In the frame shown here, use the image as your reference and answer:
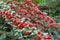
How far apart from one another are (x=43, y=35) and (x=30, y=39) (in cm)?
18

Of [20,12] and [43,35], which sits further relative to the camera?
[20,12]

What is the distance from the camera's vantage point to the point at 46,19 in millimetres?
2465

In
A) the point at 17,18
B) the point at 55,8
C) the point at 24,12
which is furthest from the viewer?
the point at 55,8

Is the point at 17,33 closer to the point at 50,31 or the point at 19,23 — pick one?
the point at 19,23

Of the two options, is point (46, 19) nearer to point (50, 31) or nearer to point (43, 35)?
point (50, 31)

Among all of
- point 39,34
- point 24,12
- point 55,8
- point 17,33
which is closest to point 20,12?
point 24,12

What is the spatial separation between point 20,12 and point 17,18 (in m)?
0.20

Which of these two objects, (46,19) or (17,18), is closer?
(17,18)

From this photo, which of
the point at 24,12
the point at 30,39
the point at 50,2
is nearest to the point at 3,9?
the point at 24,12

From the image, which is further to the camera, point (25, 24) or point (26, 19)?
point (26, 19)

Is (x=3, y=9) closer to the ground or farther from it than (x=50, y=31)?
farther from it

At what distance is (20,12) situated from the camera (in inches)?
96.5

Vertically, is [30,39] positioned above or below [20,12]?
below

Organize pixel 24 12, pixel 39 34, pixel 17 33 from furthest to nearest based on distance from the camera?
1. pixel 24 12
2. pixel 17 33
3. pixel 39 34
